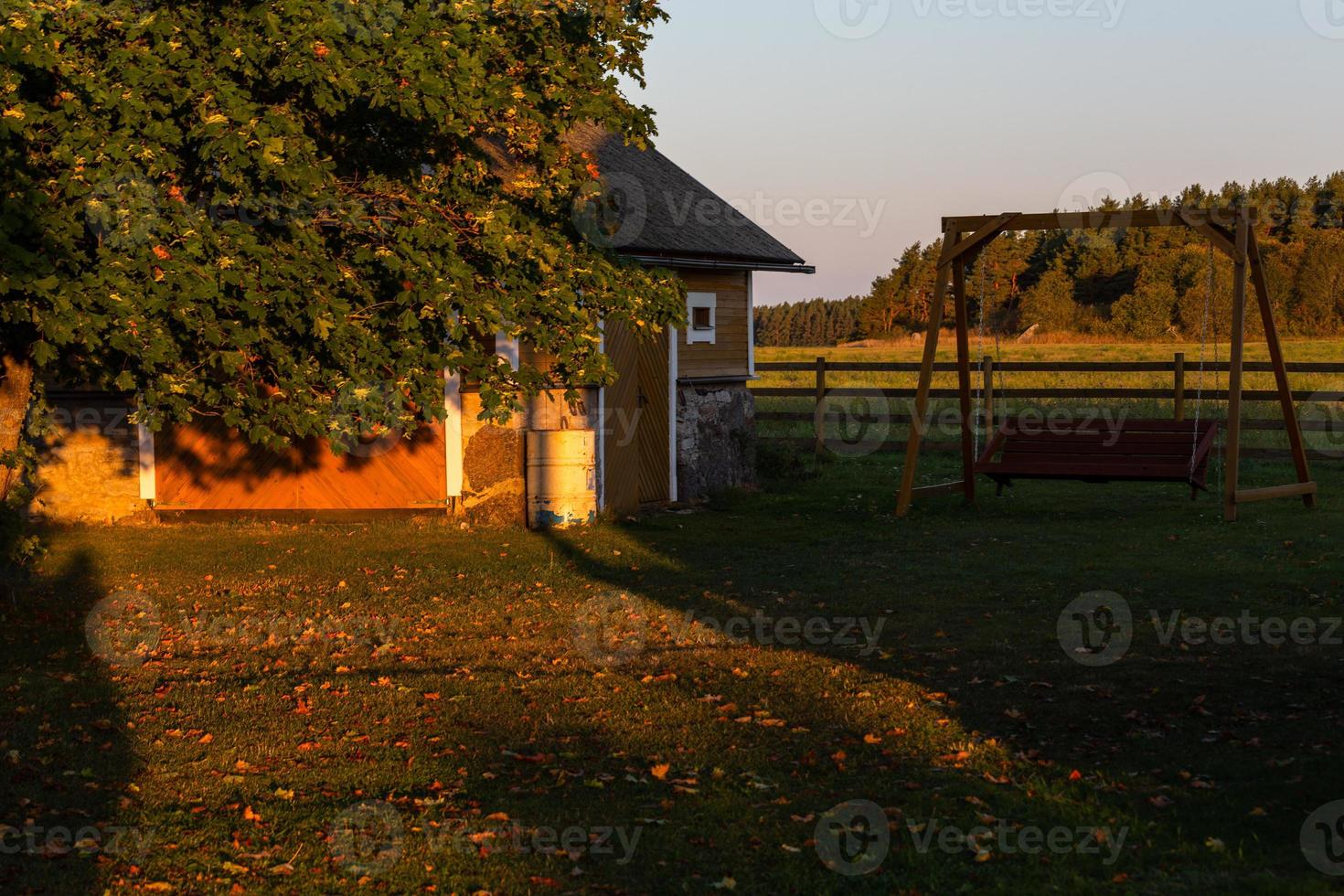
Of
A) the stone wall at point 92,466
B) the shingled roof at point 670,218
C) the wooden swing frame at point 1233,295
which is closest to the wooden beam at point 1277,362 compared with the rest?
the wooden swing frame at point 1233,295

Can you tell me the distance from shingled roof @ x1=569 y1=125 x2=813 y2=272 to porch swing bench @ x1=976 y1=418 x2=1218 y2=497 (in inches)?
176

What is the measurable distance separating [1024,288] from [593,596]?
167 ft

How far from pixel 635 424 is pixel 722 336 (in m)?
2.69

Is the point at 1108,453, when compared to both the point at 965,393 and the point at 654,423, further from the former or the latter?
the point at 654,423

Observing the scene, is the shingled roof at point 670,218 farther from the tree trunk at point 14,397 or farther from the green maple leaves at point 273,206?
the tree trunk at point 14,397

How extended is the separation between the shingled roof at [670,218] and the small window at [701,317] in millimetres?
606

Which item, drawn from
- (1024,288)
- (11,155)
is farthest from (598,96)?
(1024,288)

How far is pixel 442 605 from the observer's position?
1116 centimetres

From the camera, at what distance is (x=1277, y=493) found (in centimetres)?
1572

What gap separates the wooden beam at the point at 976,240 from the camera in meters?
15.7

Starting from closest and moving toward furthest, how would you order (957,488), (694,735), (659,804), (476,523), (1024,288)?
(659,804)
(694,735)
(476,523)
(957,488)
(1024,288)

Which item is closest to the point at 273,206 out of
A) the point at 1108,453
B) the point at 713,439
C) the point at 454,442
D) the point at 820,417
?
the point at 454,442

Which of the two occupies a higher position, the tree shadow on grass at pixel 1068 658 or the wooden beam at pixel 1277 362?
the wooden beam at pixel 1277 362

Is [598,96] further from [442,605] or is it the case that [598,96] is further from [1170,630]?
[1170,630]
